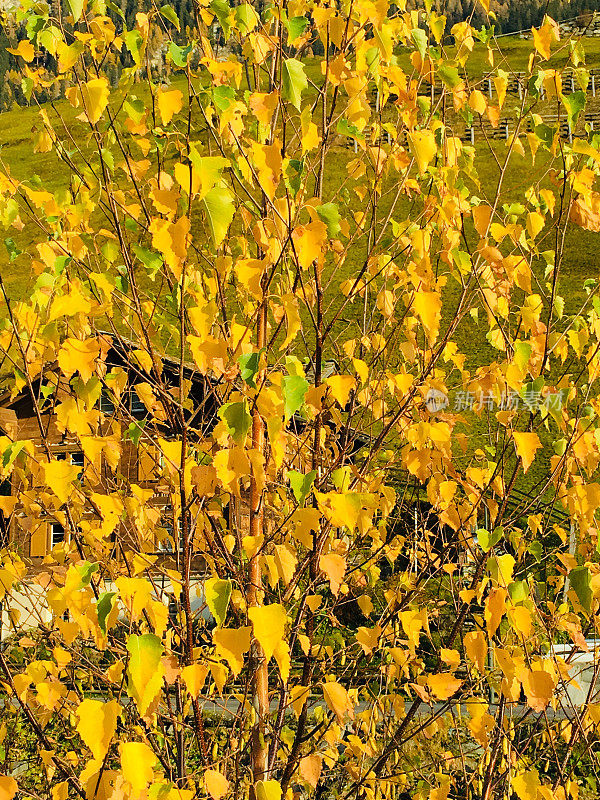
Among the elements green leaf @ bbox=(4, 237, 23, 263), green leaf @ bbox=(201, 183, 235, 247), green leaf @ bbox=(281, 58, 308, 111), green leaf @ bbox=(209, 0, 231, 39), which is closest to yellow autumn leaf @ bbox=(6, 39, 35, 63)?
green leaf @ bbox=(4, 237, 23, 263)

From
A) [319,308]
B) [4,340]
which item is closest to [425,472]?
[319,308]

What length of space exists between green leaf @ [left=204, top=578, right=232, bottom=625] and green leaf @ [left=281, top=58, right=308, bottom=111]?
90 cm

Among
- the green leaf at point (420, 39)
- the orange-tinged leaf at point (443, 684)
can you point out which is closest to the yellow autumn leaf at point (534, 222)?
the green leaf at point (420, 39)

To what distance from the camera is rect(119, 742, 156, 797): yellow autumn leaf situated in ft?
4.03

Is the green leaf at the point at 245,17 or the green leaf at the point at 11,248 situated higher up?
the green leaf at the point at 245,17

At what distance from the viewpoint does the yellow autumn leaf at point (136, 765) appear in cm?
123

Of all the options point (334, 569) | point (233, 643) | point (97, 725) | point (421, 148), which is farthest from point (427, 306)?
point (97, 725)

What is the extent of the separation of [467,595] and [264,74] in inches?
62.9

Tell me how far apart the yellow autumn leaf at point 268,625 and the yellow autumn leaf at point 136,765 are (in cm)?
27

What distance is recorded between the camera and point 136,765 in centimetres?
124

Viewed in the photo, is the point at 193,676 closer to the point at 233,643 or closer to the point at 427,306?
the point at 233,643

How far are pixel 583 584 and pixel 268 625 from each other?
2.42ft

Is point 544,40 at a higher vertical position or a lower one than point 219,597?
higher

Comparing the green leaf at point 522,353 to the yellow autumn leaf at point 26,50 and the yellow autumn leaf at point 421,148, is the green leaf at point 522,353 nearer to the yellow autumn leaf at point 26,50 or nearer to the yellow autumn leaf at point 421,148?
the yellow autumn leaf at point 421,148
